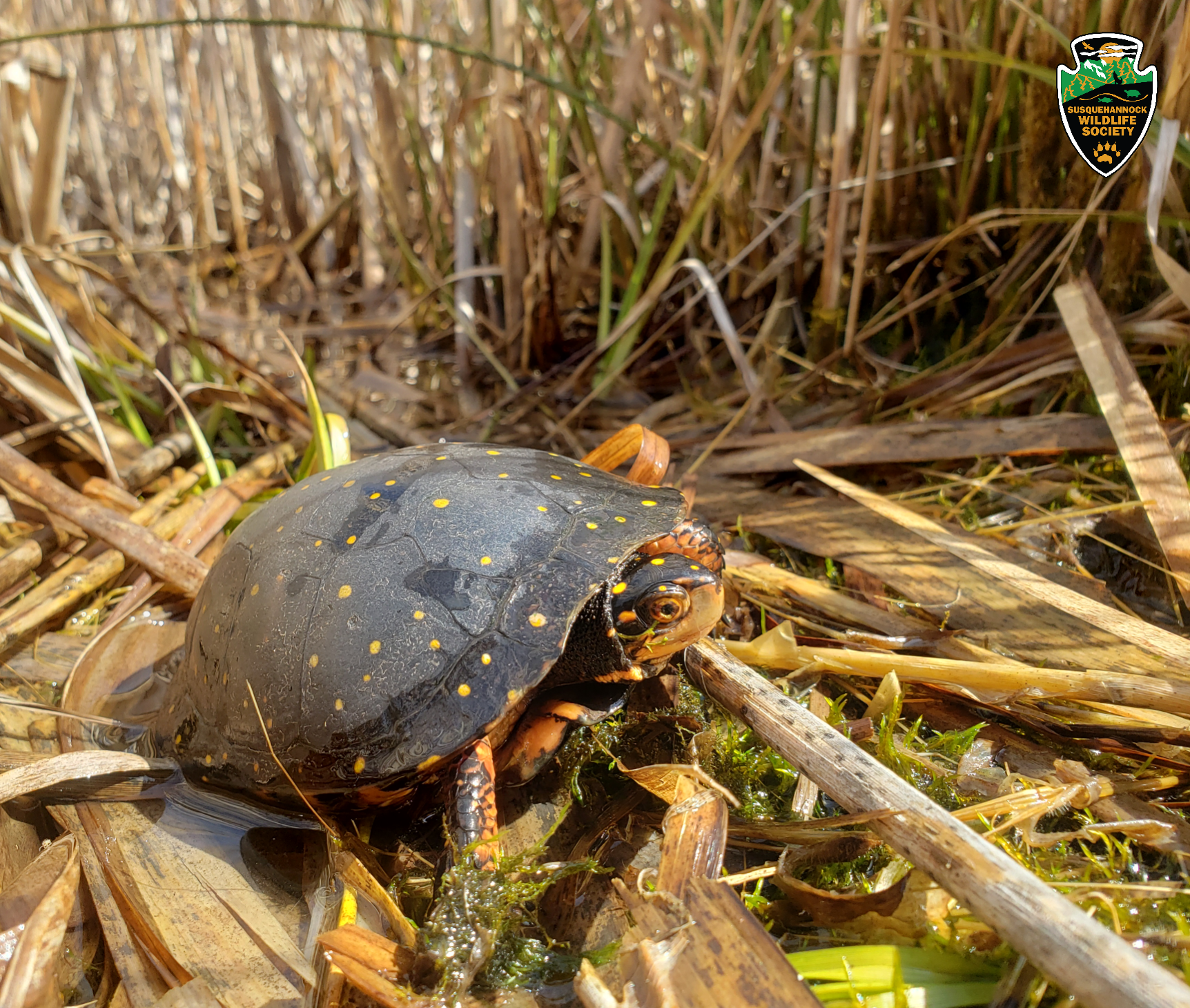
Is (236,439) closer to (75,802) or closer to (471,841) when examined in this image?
(75,802)

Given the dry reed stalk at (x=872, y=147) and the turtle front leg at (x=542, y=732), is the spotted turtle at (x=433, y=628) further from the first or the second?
the dry reed stalk at (x=872, y=147)

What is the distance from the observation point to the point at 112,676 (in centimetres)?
230

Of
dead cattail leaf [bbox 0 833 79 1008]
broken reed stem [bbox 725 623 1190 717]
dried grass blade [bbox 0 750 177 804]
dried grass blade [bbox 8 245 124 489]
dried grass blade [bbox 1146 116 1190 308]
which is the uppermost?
dried grass blade [bbox 1146 116 1190 308]

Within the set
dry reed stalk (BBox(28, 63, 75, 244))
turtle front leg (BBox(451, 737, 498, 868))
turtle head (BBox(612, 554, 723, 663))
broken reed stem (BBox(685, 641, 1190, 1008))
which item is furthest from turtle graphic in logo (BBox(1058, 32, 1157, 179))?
dry reed stalk (BBox(28, 63, 75, 244))

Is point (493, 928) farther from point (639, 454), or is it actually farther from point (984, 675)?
point (639, 454)

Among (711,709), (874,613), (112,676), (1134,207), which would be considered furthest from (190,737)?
(1134,207)

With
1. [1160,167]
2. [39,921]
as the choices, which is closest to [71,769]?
[39,921]

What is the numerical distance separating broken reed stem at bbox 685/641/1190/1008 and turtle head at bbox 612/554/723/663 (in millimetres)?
157

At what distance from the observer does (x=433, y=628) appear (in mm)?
1579

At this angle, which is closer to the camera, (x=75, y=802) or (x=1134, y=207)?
Result: (x=75, y=802)

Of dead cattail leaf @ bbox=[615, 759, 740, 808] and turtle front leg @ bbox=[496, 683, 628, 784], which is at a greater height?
turtle front leg @ bbox=[496, 683, 628, 784]

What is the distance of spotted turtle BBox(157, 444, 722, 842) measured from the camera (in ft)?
5.09

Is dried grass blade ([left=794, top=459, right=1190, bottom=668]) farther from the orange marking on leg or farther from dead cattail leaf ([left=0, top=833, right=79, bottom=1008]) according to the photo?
dead cattail leaf ([left=0, top=833, right=79, bottom=1008])

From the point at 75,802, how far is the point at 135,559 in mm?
838
